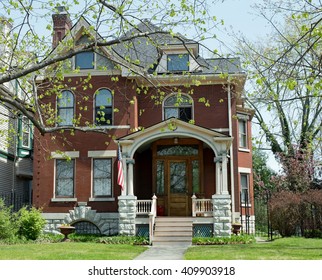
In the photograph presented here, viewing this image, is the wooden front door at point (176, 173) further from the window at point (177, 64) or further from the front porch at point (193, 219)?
the window at point (177, 64)

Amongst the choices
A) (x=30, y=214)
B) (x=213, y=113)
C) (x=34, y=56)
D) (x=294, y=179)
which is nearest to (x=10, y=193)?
(x=30, y=214)

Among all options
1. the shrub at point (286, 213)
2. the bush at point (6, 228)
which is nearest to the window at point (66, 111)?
the bush at point (6, 228)

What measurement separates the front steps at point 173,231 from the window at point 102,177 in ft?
10.4

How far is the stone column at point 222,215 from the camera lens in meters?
19.8

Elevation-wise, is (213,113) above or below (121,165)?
above

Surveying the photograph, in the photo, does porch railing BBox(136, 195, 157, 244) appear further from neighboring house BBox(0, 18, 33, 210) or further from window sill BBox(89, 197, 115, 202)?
neighboring house BBox(0, 18, 33, 210)

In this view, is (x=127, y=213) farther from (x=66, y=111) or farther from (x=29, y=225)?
(x=66, y=111)

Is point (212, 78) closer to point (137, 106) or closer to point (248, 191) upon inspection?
point (137, 106)

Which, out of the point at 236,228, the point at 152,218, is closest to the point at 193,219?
the point at 152,218

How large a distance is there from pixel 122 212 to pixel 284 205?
7197 millimetres

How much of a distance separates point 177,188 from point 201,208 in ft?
6.72

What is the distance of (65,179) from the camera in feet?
74.8

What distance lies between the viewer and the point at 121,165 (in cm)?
1986

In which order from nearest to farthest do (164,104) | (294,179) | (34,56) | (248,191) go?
(34,56)
(164,104)
(248,191)
(294,179)
